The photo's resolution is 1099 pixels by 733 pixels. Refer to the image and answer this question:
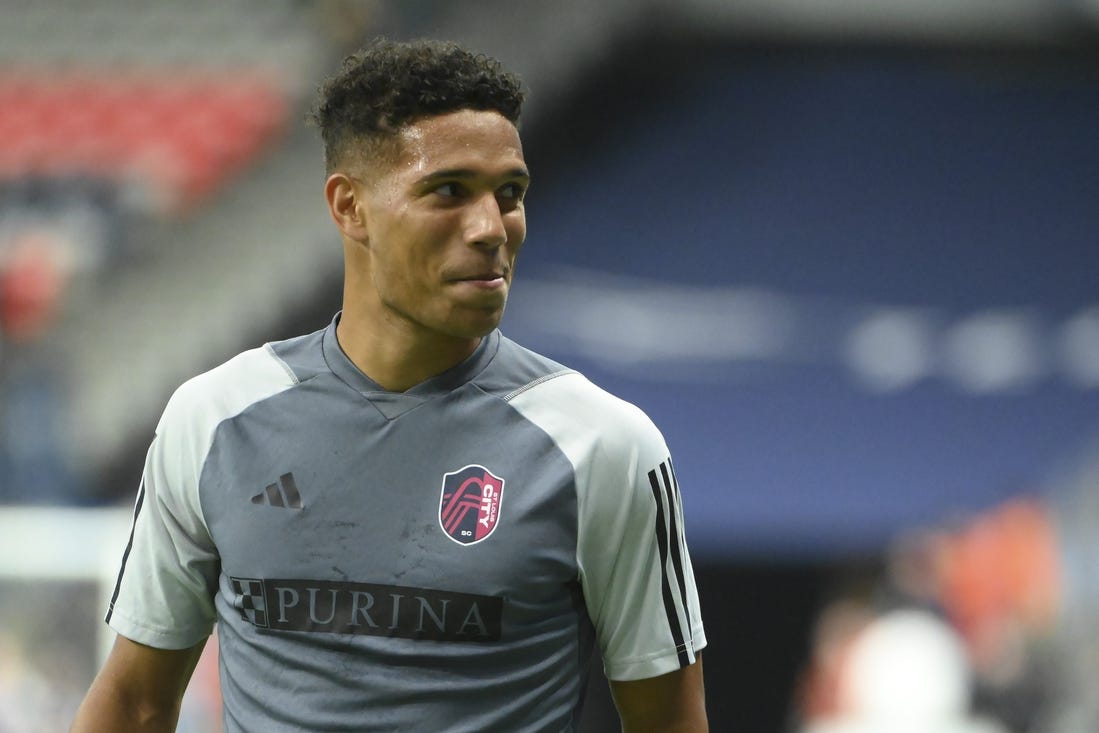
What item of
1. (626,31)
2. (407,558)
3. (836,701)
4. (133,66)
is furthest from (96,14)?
(407,558)

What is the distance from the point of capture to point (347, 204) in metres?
2.09

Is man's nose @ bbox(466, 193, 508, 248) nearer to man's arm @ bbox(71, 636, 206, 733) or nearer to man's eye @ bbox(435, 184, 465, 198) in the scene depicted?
man's eye @ bbox(435, 184, 465, 198)

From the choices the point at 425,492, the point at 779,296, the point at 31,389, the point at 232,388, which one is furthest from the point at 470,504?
the point at 779,296

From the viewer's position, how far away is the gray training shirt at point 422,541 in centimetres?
195

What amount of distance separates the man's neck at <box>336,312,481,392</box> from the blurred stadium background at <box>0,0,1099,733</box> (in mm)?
5401

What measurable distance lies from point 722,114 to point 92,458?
12.4 ft

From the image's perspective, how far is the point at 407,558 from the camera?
6.45 ft

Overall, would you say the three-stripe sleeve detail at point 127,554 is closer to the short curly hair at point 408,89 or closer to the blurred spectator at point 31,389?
the short curly hair at point 408,89

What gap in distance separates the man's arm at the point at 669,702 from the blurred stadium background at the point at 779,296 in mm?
5524

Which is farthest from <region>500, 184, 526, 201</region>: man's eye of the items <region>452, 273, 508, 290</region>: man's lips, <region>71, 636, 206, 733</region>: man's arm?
<region>71, 636, 206, 733</region>: man's arm

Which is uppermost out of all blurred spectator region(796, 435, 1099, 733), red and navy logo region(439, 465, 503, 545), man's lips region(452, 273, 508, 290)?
man's lips region(452, 273, 508, 290)

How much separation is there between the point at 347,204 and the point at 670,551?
0.60 meters

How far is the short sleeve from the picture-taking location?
2.00 meters

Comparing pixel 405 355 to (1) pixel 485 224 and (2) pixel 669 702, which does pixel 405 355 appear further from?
(2) pixel 669 702
